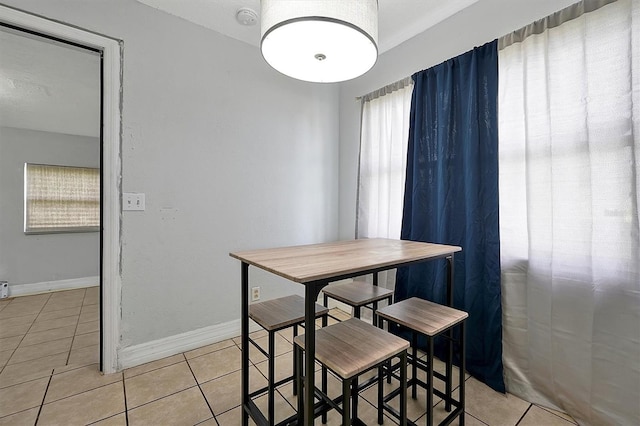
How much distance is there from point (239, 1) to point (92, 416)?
8.86 feet

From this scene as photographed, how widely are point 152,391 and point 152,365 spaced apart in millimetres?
313

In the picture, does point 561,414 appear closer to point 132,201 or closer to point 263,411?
point 263,411

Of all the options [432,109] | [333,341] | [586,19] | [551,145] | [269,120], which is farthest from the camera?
[269,120]

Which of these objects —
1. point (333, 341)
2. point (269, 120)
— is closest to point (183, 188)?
point (269, 120)

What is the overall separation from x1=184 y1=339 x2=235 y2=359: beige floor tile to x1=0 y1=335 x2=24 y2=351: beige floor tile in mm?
1454

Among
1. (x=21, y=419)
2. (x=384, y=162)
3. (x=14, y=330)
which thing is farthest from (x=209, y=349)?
(x=384, y=162)

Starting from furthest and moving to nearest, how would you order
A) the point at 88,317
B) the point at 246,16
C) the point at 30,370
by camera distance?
the point at 88,317 → the point at 246,16 → the point at 30,370

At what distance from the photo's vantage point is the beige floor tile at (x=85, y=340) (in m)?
2.25

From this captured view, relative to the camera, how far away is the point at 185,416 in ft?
4.89

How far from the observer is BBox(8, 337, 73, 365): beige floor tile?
2.05 meters

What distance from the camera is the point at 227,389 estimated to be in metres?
1.71

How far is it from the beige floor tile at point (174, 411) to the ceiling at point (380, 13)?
2606mm

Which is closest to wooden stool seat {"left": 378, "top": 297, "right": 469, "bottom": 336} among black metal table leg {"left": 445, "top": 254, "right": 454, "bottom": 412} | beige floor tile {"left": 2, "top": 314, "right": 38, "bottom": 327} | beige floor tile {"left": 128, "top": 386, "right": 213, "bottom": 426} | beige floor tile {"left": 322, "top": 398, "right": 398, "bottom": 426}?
black metal table leg {"left": 445, "top": 254, "right": 454, "bottom": 412}

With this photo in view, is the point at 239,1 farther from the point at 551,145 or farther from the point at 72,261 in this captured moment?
the point at 72,261
